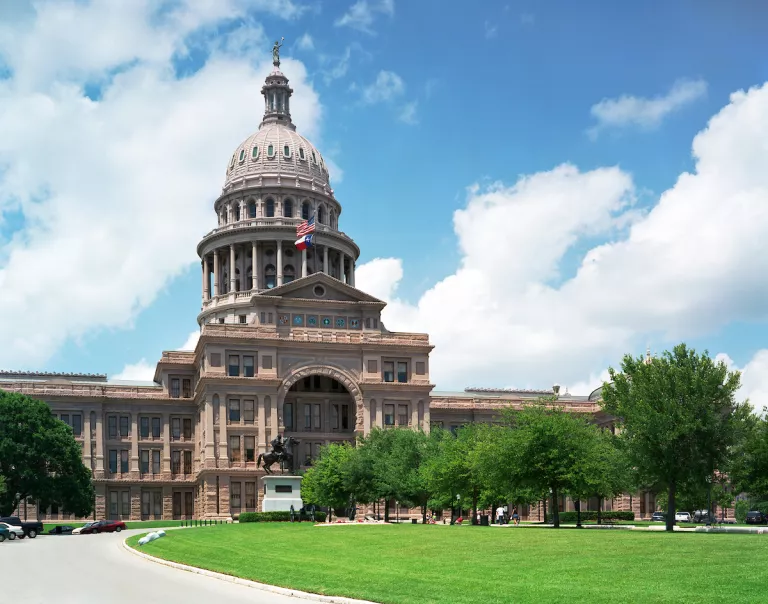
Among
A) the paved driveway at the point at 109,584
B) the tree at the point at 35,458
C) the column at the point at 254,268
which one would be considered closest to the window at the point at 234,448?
the tree at the point at 35,458

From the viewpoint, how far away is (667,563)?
30.4 meters

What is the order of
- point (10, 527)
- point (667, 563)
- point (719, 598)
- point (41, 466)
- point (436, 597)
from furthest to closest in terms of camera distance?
point (41, 466), point (10, 527), point (667, 563), point (436, 597), point (719, 598)

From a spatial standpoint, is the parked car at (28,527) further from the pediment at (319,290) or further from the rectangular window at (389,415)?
the rectangular window at (389,415)

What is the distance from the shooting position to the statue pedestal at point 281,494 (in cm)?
8425

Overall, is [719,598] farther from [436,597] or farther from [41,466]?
[41,466]

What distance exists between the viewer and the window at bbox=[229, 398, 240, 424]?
10938 centimetres

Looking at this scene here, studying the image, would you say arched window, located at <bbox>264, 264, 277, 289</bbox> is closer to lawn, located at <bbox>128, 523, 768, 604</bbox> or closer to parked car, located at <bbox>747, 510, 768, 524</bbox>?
parked car, located at <bbox>747, 510, 768, 524</bbox>

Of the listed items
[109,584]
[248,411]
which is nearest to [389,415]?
[248,411]

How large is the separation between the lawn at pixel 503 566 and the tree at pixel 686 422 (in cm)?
1433

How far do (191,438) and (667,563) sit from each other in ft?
323

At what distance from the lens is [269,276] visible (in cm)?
14475

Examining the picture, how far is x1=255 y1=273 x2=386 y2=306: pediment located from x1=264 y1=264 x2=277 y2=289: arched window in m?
26.5

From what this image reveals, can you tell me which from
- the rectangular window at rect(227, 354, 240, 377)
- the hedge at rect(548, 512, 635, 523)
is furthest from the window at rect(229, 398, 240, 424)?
the hedge at rect(548, 512, 635, 523)

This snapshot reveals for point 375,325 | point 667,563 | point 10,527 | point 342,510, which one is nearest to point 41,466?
point 10,527
